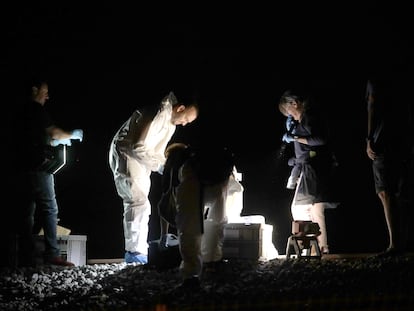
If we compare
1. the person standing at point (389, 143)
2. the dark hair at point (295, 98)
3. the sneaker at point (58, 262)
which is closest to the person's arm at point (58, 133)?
the sneaker at point (58, 262)

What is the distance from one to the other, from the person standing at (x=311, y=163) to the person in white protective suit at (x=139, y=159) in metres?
1.34

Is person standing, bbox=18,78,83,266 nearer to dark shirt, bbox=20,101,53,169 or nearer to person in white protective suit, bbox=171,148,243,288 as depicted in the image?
dark shirt, bbox=20,101,53,169

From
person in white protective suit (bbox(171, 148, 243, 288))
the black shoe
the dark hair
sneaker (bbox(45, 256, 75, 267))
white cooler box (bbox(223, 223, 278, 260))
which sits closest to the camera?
the black shoe

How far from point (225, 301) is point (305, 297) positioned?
0.58m

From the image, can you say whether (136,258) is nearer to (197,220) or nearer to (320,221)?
(197,220)

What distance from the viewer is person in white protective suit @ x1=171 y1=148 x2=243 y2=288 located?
5.08m

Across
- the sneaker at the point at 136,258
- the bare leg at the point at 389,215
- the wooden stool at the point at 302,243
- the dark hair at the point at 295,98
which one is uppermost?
the dark hair at the point at 295,98

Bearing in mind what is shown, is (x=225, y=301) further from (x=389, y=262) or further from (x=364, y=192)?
(x=364, y=192)

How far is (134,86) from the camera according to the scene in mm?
12000

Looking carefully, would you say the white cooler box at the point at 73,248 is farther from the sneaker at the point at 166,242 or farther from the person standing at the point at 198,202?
the person standing at the point at 198,202

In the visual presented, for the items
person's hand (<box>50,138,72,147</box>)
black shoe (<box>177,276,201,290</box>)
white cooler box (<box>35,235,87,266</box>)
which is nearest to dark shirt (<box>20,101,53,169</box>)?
person's hand (<box>50,138,72,147</box>)

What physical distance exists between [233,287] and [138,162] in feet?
7.66

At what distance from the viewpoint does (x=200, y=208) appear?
5199 millimetres

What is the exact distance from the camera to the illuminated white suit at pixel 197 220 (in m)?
5.08
